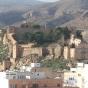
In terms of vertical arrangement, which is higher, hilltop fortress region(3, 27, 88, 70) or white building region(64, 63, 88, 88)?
hilltop fortress region(3, 27, 88, 70)

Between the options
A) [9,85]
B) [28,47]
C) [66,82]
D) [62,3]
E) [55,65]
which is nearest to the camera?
[9,85]

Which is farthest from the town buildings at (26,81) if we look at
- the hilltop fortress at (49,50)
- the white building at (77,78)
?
the hilltop fortress at (49,50)

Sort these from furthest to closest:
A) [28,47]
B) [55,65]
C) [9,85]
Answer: [28,47]
[55,65]
[9,85]

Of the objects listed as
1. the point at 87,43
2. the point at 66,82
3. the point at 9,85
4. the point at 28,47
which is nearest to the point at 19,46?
the point at 28,47

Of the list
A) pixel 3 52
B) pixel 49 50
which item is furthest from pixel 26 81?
pixel 3 52

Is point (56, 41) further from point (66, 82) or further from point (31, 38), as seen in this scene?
point (66, 82)

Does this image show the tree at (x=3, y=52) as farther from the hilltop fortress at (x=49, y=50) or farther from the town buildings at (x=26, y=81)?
the town buildings at (x=26, y=81)

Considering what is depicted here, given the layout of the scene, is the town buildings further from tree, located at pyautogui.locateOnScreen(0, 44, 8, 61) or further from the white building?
tree, located at pyautogui.locateOnScreen(0, 44, 8, 61)

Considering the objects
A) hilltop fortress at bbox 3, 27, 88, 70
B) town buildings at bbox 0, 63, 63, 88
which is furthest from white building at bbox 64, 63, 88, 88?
hilltop fortress at bbox 3, 27, 88, 70

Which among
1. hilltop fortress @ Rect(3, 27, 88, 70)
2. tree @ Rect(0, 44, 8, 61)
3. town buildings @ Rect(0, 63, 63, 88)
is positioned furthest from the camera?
tree @ Rect(0, 44, 8, 61)

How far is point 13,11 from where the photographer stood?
162500 millimetres

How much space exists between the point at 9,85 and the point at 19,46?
2442cm

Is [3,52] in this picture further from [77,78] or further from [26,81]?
[26,81]

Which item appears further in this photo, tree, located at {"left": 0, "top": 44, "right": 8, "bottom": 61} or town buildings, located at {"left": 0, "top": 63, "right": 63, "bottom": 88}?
tree, located at {"left": 0, "top": 44, "right": 8, "bottom": 61}
